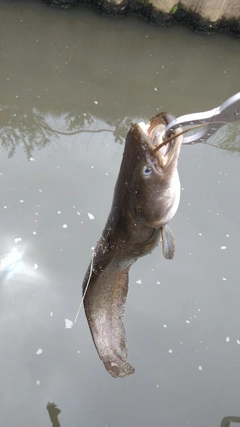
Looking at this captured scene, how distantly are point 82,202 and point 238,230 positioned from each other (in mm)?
1671

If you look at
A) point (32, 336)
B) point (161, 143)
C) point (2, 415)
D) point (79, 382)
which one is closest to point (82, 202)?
point (32, 336)

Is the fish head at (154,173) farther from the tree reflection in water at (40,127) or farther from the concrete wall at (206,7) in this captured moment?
the concrete wall at (206,7)

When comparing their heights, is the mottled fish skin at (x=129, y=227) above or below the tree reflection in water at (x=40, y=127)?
above

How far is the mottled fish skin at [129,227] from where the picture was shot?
1678mm

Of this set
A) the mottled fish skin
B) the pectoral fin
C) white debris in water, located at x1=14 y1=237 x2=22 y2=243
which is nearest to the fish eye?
the mottled fish skin

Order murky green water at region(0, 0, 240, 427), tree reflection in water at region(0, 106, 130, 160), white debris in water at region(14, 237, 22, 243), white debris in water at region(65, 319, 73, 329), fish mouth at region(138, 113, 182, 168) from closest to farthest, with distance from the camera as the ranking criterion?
1. fish mouth at region(138, 113, 182, 168)
2. murky green water at region(0, 0, 240, 427)
3. white debris in water at region(65, 319, 73, 329)
4. white debris in water at region(14, 237, 22, 243)
5. tree reflection in water at region(0, 106, 130, 160)

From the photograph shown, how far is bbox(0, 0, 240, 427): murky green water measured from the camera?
3461 millimetres

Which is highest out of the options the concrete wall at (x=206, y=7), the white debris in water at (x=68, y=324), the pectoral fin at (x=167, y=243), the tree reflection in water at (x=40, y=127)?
the pectoral fin at (x=167, y=243)

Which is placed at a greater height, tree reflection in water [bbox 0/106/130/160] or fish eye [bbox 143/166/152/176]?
fish eye [bbox 143/166/152/176]

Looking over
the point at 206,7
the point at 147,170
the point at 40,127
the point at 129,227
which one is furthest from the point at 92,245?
the point at 206,7

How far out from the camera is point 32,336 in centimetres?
358

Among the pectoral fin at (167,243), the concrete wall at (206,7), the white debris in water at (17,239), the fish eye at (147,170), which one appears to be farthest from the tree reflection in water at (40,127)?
the fish eye at (147,170)

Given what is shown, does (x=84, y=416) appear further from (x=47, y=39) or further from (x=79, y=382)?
(x=47, y=39)

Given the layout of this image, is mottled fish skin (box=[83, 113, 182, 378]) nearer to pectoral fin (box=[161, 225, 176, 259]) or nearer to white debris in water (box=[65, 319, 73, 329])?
pectoral fin (box=[161, 225, 176, 259])
